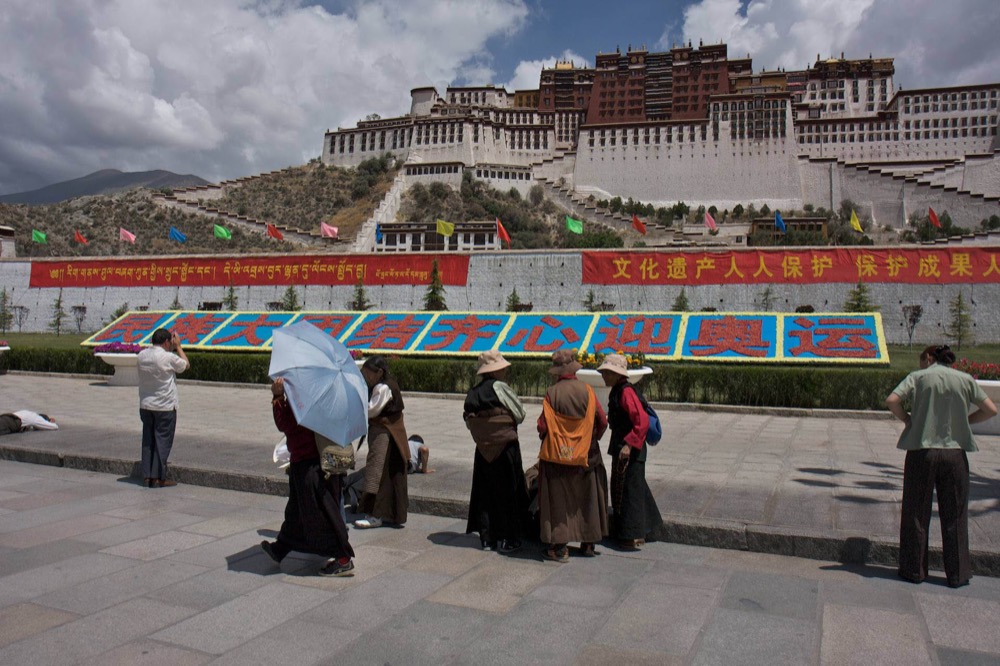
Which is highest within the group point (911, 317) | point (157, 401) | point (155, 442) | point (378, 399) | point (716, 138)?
point (716, 138)

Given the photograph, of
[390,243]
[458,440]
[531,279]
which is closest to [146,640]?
[458,440]

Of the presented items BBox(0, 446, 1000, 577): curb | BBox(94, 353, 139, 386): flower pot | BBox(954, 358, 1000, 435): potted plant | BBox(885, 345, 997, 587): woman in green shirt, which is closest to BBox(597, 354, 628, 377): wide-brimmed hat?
BBox(0, 446, 1000, 577): curb

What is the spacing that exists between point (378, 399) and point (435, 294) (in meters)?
20.6

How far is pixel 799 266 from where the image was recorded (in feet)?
75.3

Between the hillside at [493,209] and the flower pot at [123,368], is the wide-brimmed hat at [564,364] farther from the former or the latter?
the hillside at [493,209]

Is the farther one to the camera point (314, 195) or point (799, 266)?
point (314, 195)

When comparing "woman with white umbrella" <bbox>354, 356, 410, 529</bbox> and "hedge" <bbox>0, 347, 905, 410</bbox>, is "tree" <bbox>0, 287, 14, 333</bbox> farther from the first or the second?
"woman with white umbrella" <bbox>354, 356, 410, 529</bbox>

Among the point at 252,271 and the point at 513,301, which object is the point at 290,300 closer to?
the point at 252,271

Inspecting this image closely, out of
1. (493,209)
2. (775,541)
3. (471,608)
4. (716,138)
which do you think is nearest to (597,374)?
(775,541)

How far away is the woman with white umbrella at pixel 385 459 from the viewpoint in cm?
525

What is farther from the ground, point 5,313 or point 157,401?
point 5,313

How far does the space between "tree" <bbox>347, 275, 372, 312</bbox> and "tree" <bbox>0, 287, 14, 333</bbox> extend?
14451 mm

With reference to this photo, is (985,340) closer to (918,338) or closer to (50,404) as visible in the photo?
(918,338)

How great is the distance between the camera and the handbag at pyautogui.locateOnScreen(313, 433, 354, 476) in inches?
163
